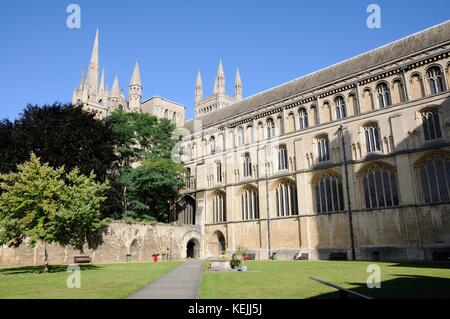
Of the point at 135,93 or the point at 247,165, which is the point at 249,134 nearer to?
the point at 247,165

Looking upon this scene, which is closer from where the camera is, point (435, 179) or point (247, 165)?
point (435, 179)

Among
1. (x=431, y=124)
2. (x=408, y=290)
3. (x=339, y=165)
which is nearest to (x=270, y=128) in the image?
(x=339, y=165)

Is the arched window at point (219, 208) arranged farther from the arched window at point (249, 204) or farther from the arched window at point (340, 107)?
the arched window at point (340, 107)

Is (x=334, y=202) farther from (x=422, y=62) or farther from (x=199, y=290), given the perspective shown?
(x=199, y=290)

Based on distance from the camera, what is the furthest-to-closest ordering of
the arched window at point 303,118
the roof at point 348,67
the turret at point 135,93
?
the turret at point 135,93, the arched window at point 303,118, the roof at point 348,67

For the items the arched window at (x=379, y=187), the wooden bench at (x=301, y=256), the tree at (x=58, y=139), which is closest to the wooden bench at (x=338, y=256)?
the wooden bench at (x=301, y=256)

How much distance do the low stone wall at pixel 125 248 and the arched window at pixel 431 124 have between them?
90.9 feet

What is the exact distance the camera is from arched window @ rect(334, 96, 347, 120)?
35500mm

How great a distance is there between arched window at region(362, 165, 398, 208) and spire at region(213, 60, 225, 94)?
59.0 meters

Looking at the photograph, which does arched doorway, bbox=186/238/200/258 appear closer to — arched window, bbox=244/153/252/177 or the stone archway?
the stone archway

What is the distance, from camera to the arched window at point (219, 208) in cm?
4409

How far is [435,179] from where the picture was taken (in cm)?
2884

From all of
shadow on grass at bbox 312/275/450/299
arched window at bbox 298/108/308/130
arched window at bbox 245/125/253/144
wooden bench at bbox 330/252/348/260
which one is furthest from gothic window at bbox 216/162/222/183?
shadow on grass at bbox 312/275/450/299

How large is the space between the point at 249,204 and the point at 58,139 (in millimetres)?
21806
